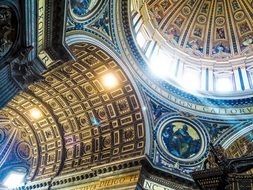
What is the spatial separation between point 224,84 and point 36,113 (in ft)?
35.4

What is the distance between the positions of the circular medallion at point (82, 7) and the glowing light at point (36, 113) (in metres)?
6.60

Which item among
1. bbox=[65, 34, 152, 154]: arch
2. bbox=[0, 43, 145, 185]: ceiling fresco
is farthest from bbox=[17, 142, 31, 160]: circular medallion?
bbox=[65, 34, 152, 154]: arch

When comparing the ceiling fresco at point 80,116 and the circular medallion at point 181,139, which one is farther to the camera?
the circular medallion at point 181,139

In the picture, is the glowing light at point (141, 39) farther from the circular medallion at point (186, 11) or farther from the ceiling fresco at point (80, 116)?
the circular medallion at point (186, 11)

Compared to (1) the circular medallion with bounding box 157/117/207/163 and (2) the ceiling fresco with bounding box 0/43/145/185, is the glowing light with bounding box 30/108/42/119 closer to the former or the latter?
(2) the ceiling fresco with bounding box 0/43/145/185

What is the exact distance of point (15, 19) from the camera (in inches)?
331

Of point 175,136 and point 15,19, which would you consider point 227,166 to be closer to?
point 15,19

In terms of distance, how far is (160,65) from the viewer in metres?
19.7

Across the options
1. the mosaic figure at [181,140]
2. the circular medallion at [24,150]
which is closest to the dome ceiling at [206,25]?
the mosaic figure at [181,140]

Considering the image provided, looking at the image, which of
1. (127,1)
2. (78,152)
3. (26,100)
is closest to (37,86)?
(26,100)

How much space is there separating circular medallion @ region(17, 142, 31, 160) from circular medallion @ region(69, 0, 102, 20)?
9.31 meters

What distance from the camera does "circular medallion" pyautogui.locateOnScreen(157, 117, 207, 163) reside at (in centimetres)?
1614

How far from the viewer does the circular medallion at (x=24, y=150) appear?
62.5ft

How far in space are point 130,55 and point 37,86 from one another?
185 inches
